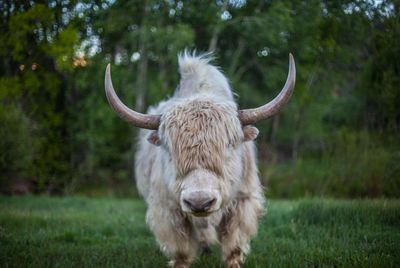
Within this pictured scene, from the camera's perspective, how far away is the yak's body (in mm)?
3705

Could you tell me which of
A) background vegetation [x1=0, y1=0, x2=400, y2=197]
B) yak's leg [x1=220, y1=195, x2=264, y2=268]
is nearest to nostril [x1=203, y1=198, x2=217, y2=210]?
yak's leg [x1=220, y1=195, x2=264, y2=268]

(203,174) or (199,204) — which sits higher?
(203,174)

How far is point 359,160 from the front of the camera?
8.78 meters

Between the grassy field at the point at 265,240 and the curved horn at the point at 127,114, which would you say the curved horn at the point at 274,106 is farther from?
the grassy field at the point at 265,240

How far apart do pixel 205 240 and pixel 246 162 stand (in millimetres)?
859

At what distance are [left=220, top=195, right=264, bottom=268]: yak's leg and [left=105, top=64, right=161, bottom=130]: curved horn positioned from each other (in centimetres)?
111

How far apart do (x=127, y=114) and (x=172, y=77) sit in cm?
1069

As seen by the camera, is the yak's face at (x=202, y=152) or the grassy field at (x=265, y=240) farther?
the grassy field at (x=265, y=240)

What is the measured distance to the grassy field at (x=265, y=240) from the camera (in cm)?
411

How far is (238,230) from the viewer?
4.37m

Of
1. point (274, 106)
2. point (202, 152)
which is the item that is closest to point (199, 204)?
point (202, 152)

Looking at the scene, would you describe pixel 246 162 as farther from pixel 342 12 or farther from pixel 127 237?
pixel 342 12

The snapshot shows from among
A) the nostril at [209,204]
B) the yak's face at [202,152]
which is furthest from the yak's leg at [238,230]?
the nostril at [209,204]

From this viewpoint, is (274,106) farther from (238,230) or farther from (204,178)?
(238,230)
